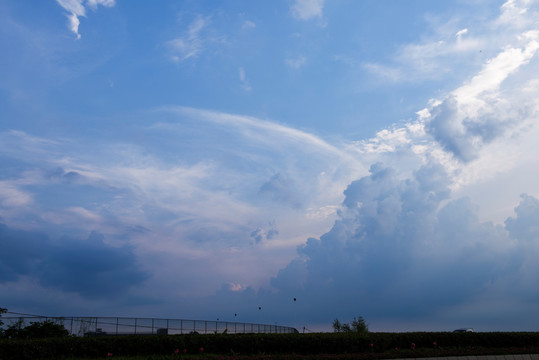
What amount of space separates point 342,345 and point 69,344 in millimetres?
14528

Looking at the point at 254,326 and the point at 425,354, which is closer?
the point at 425,354

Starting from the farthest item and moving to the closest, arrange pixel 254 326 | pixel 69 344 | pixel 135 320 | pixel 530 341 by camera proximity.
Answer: pixel 254 326
pixel 135 320
pixel 530 341
pixel 69 344

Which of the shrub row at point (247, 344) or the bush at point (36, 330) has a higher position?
the bush at point (36, 330)

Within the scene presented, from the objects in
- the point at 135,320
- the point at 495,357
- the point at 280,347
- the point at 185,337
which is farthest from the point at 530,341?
the point at 135,320

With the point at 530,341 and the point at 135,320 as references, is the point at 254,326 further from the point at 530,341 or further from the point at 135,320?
the point at 530,341

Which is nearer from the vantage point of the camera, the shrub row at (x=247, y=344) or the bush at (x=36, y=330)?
the shrub row at (x=247, y=344)

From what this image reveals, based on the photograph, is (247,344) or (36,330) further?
(36,330)

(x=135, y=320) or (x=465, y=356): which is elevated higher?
(x=135, y=320)

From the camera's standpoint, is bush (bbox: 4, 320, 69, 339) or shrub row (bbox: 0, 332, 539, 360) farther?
bush (bbox: 4, 320, 69, 339)

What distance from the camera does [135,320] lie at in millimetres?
40750

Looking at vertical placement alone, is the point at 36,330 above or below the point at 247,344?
above

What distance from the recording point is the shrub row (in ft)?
75.0

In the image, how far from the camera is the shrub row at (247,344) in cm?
2286

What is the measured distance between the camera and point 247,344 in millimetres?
25234
